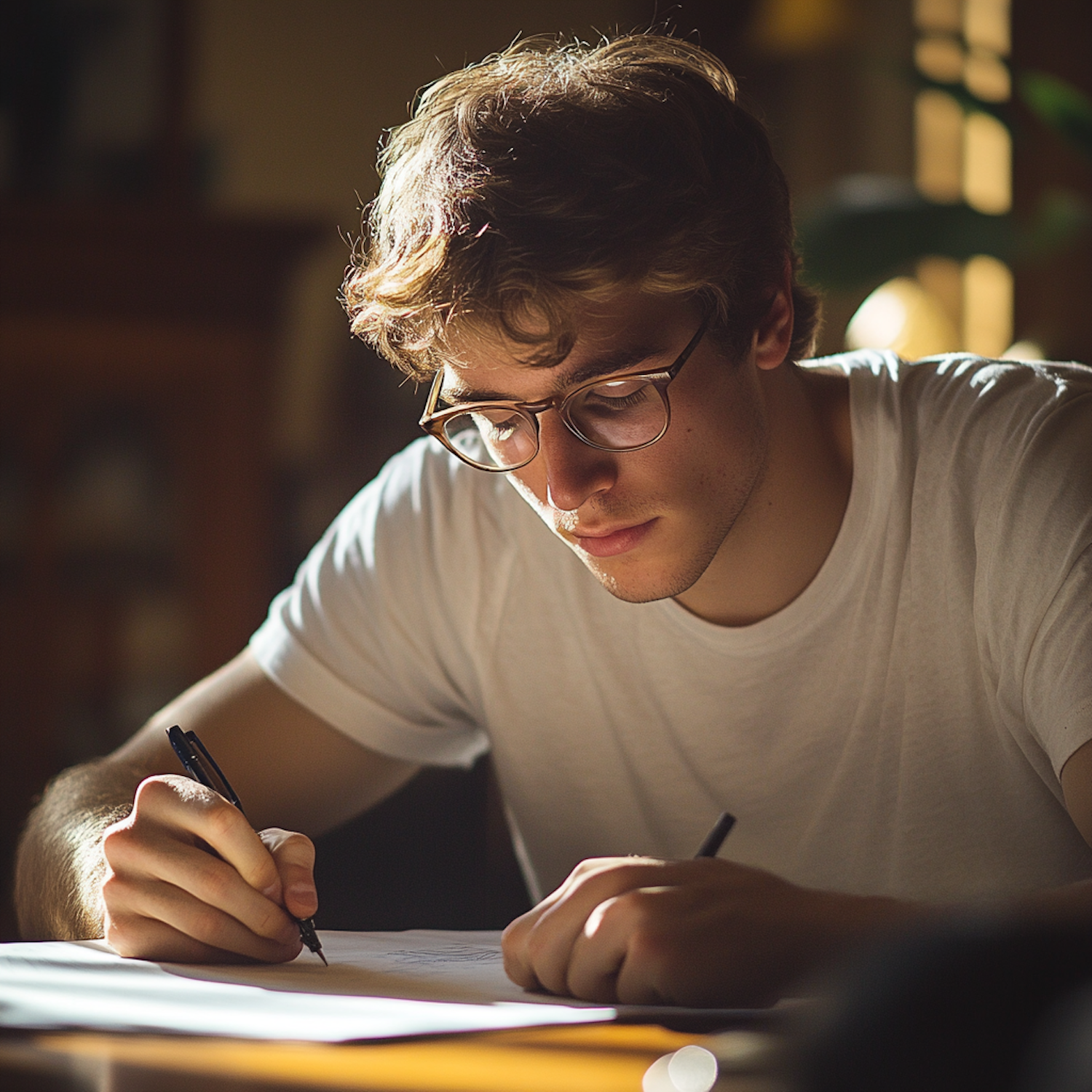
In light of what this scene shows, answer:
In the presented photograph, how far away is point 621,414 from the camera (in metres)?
0.97

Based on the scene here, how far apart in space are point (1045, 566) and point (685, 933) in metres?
0.44


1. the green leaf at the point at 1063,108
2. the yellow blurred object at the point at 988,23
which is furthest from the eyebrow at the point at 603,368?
the yellow blurred object at the point at 988,23

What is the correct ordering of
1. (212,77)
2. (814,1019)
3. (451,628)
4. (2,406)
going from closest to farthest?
1. (814,1019)
2. (451,628)
3. (2,406)
4. (212,77)

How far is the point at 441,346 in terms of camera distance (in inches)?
38.9

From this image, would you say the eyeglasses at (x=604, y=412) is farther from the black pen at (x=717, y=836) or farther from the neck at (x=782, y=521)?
the black pen at (x=717, y=836)

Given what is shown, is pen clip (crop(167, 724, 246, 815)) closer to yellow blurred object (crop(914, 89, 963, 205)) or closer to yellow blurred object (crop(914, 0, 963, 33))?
yellow blurred object (crop(914, 89, 963, 205))

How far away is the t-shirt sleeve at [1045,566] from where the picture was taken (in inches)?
35.5

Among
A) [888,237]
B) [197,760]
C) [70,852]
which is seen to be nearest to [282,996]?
[197,760]

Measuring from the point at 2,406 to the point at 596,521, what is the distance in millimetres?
2550

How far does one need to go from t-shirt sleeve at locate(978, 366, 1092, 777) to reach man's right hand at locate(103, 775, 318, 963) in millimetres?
517

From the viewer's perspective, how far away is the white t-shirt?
1031 millimetres

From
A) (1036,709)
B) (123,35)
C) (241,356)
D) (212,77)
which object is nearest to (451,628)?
(1036,709)

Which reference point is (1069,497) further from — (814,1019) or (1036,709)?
(814,1019)

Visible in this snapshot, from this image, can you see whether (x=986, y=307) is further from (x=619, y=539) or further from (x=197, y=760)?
(x=197, y=760)
